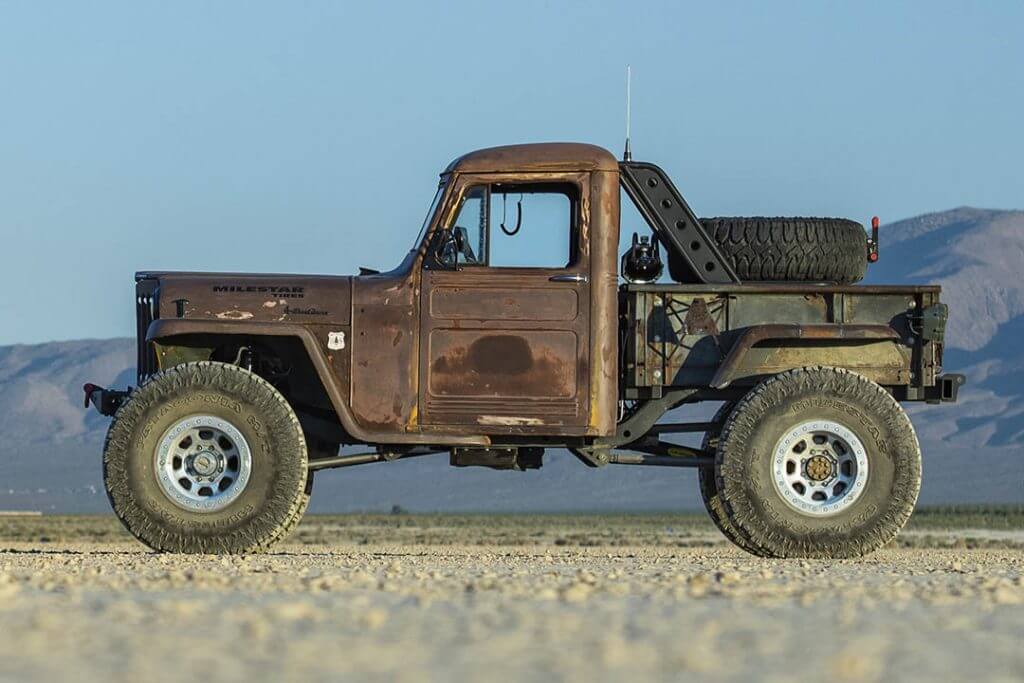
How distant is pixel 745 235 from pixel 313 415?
126 inches

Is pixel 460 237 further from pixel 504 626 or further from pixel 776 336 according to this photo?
pixel 504 626

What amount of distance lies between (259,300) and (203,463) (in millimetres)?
1116

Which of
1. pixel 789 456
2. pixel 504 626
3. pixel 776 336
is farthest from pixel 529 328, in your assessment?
pixel 504 626

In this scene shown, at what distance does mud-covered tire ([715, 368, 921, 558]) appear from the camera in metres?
12.6

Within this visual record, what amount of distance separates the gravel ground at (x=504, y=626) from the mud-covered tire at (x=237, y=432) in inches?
102

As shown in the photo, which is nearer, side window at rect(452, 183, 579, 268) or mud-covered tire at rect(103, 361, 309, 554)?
mud-covered tire at rect(103, 361, 309, 554)

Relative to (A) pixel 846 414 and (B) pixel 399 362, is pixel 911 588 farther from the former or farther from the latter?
(B) pixel 399 362

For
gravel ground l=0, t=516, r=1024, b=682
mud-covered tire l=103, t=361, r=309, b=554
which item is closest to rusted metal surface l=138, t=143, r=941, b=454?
mud-covered tire l=103, t=361, r=309, b=554

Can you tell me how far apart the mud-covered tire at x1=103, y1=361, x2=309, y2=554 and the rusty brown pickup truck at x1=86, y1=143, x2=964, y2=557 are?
13mm

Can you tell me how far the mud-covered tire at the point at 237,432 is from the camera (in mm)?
12617

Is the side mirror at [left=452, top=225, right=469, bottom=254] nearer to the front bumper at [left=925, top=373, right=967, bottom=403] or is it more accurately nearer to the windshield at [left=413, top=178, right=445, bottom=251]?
the windshield at [left=413, top=178, right=445, bottom=251]

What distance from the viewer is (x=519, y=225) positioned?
12961 mm

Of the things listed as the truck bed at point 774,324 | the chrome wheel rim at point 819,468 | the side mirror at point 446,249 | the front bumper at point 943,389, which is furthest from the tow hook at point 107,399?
A: the front bumper at point 943,389

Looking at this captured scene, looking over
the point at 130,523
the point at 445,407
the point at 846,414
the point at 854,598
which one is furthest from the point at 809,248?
the point at 854,598
